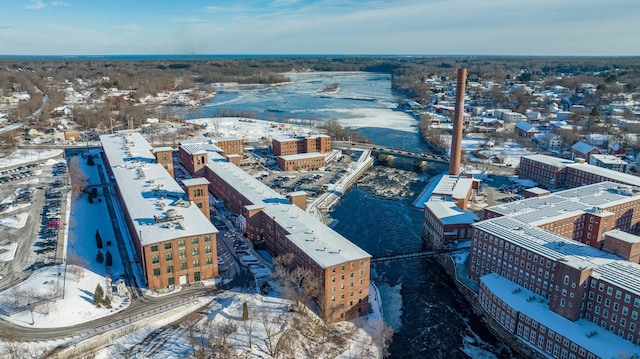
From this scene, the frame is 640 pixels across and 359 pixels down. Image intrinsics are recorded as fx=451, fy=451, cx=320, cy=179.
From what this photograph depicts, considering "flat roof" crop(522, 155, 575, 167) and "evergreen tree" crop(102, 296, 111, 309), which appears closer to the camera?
"evergreen tree" crop(102, 296, 111, 309)

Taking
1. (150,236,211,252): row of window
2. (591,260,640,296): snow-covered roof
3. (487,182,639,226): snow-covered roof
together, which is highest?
(487,182,639,226): snow-covered roof

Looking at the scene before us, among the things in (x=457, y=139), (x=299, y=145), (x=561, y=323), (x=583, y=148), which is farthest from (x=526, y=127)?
(x=561, y=323)

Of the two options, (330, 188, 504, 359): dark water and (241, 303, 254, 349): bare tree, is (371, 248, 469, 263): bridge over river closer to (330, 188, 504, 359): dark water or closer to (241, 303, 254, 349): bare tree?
(330, 188, 504, 359): dark water

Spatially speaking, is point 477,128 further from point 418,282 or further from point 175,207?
point 175,207

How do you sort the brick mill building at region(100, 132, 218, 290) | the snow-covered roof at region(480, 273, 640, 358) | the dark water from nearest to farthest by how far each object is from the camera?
the snow-covered roof at region(480, 273, 640, 358) < the dark water < the brick mill building at region(100, 132, 218, 290)

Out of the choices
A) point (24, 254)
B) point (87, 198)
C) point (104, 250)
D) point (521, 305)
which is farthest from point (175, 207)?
point (521, 305)

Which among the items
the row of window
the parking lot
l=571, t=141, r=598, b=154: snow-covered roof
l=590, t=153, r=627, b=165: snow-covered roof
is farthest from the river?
the parking lot

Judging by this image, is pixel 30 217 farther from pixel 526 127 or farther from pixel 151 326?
pixel 526 127
